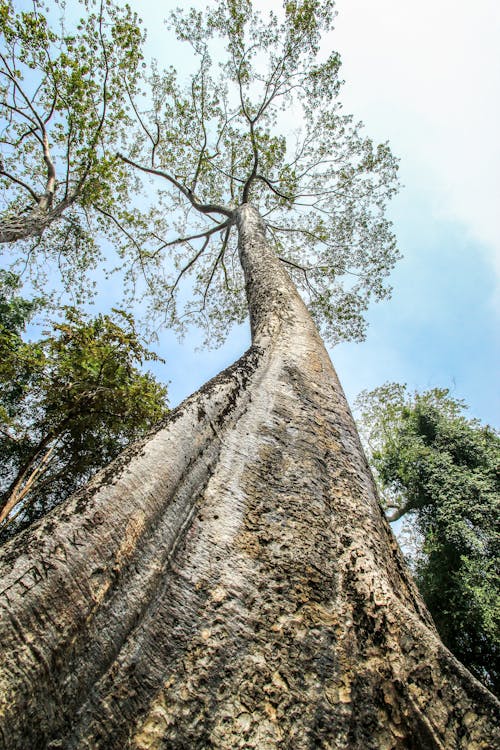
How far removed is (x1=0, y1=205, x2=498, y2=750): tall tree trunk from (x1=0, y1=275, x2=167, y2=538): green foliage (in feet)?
11.5

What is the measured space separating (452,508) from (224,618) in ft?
28.7

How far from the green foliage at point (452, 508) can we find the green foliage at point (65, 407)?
6.82m

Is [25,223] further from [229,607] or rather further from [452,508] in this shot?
[452,508]

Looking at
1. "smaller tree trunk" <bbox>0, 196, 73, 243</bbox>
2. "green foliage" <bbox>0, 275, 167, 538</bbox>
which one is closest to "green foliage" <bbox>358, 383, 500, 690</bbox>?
"green foliage" <bbox>0, 275, 167, 538</bbox>

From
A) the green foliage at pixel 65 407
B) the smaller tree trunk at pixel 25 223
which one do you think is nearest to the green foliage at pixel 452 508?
the green foliage at pixel 65 407

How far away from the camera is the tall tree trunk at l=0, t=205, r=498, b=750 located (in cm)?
88

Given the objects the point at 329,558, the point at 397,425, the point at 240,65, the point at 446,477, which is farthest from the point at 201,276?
the point at 329,558

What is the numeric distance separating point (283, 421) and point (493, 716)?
117 centimetres

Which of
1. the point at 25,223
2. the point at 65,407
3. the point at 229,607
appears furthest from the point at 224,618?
the point at 25,223

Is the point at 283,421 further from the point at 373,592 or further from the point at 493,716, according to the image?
the point at 493,716

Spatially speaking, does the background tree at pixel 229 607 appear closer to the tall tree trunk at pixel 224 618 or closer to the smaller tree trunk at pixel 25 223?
the tall tree trunk at pixel 224 618

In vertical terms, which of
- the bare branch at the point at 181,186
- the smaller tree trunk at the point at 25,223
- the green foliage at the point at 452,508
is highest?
the bare branch at the point at 181,186

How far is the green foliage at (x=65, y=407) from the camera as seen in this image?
466cm

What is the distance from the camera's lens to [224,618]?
107 centimetres
